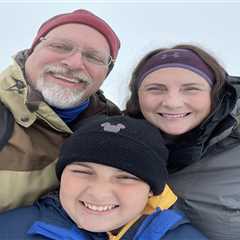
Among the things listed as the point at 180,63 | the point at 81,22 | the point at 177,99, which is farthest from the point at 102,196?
the point at 81,22

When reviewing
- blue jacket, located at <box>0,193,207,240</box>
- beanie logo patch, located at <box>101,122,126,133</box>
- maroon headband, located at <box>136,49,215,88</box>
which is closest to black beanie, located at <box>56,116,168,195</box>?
beanie logo patch, located at <box>101,122,126,133</box>

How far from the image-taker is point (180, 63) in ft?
5.67

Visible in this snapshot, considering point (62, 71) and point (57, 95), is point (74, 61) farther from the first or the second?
point (57, 95)

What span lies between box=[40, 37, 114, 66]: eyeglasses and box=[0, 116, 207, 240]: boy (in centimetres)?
65

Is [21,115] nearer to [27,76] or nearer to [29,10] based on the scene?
[27,76]

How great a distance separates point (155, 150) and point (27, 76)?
0.81 meters

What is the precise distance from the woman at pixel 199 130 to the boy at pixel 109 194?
0.84ft

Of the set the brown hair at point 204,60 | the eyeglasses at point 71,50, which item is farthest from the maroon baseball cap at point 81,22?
the brown hair at point 204,60

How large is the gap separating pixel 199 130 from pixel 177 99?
0.50 ft

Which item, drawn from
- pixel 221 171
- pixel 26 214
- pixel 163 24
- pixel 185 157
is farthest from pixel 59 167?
pixel 163 24

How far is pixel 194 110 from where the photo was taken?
1.71m

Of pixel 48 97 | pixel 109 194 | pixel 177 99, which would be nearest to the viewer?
pixel 109 194

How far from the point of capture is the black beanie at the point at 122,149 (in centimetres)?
134

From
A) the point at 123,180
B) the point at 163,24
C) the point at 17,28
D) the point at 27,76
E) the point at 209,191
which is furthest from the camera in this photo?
the point at 17,28
